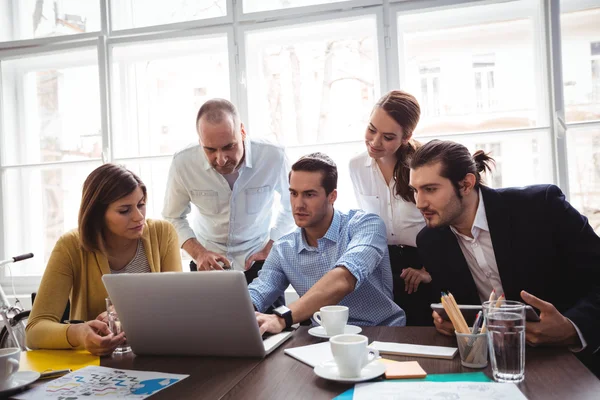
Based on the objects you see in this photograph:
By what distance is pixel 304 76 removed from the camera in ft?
10.6

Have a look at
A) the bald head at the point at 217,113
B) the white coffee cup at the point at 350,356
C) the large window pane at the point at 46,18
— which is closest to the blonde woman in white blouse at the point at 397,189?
the bald head at the point at 217,113

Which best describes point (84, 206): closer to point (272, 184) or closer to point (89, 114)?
point (272, 184)

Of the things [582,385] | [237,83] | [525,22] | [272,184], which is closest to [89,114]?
[237,83]

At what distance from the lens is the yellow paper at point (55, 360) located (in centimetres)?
133

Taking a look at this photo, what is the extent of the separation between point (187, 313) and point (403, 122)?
52.9 inches

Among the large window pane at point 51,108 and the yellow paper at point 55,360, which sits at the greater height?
the large window pane at point 51,108

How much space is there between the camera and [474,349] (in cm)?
112

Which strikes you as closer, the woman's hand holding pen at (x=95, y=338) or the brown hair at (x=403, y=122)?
the woman's hand holding pen at (x=95, y=338)

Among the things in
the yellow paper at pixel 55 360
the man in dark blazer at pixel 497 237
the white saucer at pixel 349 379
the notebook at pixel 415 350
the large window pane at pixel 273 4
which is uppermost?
the large window pane at pixel 273 4

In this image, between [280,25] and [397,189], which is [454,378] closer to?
[397,189]

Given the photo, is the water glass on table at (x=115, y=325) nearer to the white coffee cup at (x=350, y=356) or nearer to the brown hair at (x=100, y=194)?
the brown hair at (x=100, y=194)

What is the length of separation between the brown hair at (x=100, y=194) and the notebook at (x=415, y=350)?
1.13 metres

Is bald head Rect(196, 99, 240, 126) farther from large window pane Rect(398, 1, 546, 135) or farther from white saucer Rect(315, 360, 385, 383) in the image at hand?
white saucer Rect(315, 360, 385, 383)

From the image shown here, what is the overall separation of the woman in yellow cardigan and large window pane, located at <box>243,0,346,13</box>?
5.54ft
